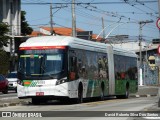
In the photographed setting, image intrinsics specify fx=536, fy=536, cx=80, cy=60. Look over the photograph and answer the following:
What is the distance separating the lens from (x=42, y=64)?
24875 mm

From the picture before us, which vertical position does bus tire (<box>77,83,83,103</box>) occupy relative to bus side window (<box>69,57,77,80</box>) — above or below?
below

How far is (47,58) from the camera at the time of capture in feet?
82.3

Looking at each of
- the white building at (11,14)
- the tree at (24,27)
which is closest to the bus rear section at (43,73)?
the white building at (11,14)

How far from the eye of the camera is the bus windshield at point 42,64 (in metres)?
24.8

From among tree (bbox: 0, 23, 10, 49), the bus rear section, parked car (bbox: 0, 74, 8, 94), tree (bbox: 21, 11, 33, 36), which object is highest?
tree (bbox: 21, 11, 33, 36)

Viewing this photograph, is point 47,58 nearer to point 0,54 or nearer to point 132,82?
point 132,82

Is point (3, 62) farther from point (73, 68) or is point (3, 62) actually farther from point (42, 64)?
point (42, 64)

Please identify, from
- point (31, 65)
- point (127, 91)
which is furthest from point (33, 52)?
point (127, 91)

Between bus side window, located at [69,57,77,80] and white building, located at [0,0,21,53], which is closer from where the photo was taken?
bus side window, located at [69,57,77,80]

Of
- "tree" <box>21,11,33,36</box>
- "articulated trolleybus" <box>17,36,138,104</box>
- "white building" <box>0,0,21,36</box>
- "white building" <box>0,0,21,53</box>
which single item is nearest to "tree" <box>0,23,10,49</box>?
"white building" <box>0,0,21,53</box>

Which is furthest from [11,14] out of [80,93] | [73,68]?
[73,68]

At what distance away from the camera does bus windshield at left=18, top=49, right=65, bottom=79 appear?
81.2 feet

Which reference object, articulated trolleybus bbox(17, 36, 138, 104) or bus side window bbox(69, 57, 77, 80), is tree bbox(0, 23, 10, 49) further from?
bus side window bbox(69, 57, 77, 80)

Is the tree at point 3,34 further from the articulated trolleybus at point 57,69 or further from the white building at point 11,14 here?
the articulated trolleybus at point 57,69
